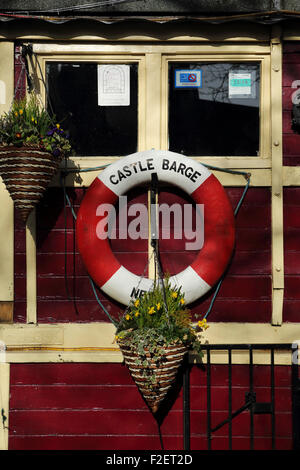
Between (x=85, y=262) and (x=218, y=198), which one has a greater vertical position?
(x=218, y=198)

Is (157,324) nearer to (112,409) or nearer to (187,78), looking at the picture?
(112,409)

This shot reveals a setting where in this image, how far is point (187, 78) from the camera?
3.70m

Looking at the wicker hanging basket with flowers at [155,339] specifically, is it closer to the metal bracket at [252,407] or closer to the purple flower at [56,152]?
the metal bracket at [252,407]

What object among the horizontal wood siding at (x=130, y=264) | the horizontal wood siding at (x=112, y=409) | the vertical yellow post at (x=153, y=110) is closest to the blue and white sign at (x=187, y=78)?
the vertical yellow post at (x=153, y=110)

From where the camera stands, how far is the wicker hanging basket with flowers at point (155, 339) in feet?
10.4

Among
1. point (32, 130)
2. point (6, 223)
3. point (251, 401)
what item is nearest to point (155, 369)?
point (251, 401)

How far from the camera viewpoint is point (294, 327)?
3.61 metres

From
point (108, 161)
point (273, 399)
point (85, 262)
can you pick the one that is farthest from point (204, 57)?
point (273, 399)

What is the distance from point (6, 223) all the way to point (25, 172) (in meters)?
0.50

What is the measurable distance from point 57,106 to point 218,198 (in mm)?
1253

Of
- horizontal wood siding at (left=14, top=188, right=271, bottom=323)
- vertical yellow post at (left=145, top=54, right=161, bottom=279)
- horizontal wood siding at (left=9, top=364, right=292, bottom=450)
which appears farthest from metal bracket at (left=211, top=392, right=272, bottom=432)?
vertical yellow post at (left=145, top=54, right=161, bottom=279)
